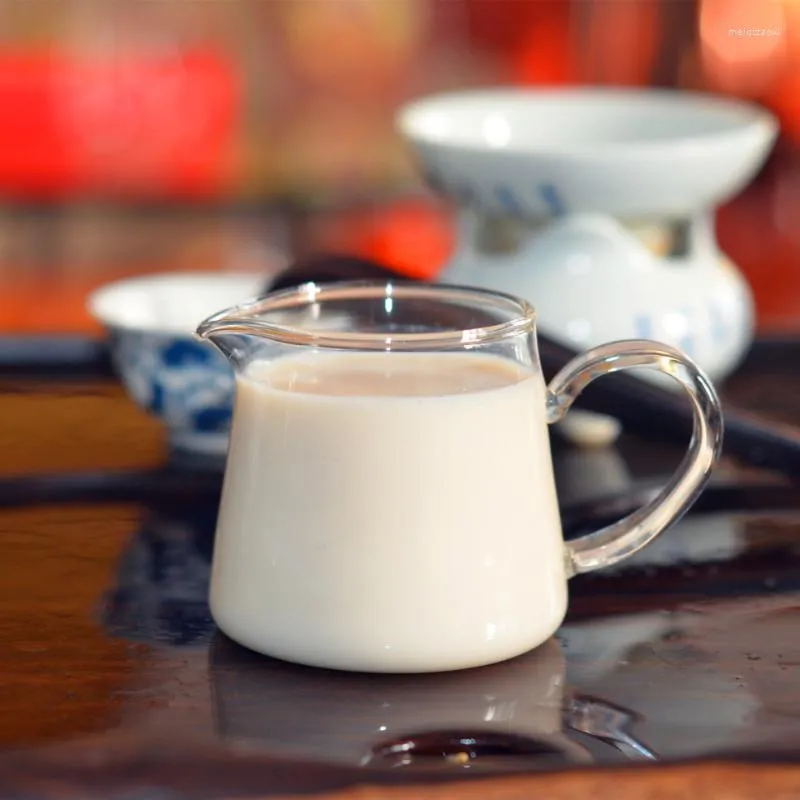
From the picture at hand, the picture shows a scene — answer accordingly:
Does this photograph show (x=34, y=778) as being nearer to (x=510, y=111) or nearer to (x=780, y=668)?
(x=780, y=668)

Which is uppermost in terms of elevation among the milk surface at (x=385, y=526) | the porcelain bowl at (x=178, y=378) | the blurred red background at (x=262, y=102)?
the milk surface at (x=385, y=526)

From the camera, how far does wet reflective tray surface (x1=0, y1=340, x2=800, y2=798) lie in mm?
449

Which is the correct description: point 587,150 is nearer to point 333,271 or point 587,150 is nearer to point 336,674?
point 333,271

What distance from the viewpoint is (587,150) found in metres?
0.79

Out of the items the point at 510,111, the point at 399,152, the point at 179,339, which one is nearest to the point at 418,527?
the point at 179,339

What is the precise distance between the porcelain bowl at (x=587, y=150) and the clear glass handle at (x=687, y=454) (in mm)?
254

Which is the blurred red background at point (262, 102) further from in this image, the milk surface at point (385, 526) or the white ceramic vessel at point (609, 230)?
the milk surface at point (385, 526)

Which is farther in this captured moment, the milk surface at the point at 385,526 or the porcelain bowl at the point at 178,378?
the porcelain bowl at the point at 178,378

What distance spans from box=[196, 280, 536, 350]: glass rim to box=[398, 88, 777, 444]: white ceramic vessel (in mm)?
219

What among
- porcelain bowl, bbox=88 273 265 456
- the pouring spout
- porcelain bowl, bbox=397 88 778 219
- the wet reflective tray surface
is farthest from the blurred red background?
the pouring spout

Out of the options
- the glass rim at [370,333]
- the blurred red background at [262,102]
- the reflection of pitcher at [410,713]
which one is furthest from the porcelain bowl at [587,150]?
the blurred red background at [262,102]

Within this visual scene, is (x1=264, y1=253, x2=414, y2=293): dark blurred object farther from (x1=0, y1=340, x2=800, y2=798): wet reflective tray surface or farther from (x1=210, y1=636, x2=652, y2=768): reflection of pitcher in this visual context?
→ (x1=210, y1=636, x2=652, y2=768): reflection of pitcher

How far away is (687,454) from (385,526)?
13 centimetres

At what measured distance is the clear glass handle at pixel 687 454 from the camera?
55 cm
